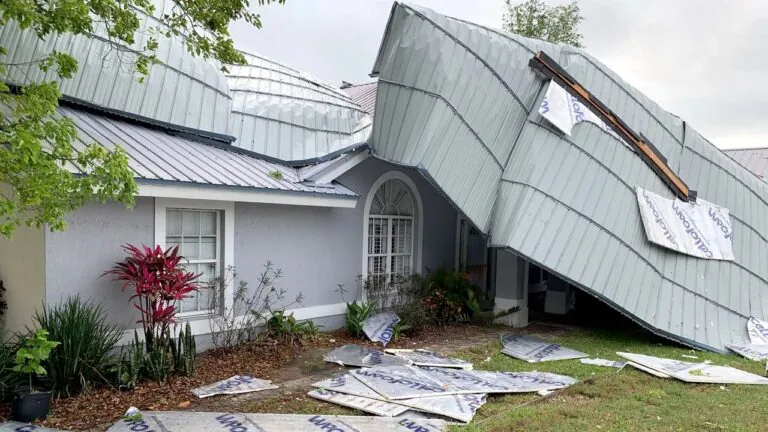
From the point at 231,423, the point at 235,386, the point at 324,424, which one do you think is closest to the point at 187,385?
the point at 235,386

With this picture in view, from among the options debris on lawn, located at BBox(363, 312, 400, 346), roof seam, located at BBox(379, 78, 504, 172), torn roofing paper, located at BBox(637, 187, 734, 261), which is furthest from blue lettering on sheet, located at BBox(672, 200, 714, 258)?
debris on lawn, located at BBox(363, 312, 400, 346)

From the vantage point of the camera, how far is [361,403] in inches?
247

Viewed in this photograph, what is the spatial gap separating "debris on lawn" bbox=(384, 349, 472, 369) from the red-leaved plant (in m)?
3.39

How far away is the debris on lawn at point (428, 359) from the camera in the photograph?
8219 mm

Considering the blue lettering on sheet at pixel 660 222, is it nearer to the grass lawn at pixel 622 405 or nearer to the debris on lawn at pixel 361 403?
the grass lawn at pixel 622 405

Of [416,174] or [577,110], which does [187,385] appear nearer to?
[416,174]

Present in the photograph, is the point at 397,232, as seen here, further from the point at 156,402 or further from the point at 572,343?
the point at 156,402

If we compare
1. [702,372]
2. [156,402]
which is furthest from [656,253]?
[156,402]

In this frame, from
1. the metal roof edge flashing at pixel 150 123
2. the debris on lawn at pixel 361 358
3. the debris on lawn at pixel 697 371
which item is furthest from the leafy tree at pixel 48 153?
the debris on lawn at pixel 697 371

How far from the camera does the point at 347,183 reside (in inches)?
426

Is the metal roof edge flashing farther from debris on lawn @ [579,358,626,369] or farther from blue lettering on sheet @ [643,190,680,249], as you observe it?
blue lettering on sheet @ [643,190,680,249]

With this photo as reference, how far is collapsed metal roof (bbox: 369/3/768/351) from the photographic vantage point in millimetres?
9859

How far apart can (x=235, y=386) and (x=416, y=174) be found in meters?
6.68

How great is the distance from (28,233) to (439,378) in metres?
5.50
